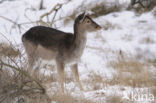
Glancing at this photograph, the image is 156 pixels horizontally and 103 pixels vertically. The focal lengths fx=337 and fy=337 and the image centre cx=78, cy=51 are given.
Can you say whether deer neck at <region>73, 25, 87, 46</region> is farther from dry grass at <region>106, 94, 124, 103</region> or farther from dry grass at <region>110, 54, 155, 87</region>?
dry grass at <region>106, 94, 124, 103</region>

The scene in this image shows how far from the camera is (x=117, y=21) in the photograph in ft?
35.9

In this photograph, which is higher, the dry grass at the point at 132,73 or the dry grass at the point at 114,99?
the dry grass at the point at 132,73

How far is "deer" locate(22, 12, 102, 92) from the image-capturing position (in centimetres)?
677

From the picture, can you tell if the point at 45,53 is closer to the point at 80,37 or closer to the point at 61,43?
the point at 61,43

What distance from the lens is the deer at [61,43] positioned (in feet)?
22.2

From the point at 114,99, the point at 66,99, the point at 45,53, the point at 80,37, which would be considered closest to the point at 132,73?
the point at 80,37

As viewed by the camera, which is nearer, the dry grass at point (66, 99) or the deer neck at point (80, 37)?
the dry grass at point (66, 99)

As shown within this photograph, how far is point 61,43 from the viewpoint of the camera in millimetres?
6957

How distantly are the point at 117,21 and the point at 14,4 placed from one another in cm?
567

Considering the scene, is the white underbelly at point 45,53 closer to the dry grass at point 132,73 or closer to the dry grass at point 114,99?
the dry grass at point 132,73

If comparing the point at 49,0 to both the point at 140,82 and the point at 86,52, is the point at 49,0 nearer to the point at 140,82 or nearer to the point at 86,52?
the point at 86,52

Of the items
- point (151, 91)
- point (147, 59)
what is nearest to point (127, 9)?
point (147, 59)

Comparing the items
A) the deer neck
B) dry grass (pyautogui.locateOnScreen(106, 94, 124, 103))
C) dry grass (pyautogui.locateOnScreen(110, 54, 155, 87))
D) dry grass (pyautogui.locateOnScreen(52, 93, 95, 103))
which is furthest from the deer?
dry grass (pyautogui.locateOnScreen(52, 93, 95, 103))

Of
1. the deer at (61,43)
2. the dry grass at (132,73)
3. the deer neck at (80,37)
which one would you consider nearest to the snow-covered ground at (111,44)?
the dry grass at (132,73)
